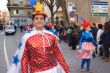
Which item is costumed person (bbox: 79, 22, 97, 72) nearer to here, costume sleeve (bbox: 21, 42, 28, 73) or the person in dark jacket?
the person in dark jacket

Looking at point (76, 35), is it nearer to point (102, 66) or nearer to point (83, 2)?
point (102, 66)

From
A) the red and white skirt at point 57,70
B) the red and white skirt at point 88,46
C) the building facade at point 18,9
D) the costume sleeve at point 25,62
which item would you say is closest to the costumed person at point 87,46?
the red and white skirt at point 88,46

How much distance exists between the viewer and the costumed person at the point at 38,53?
5645 millimetres

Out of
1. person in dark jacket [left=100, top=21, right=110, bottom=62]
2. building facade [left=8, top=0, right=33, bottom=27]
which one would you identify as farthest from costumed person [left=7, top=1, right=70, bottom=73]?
building facade [left=8, top=0, right=33, bottom=27]

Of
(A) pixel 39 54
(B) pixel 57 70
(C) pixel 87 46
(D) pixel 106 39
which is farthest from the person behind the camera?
(D) pixel 106 39

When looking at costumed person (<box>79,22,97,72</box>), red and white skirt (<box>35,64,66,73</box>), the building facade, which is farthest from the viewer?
the building facade

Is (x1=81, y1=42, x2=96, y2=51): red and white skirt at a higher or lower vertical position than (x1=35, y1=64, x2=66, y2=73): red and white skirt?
lower

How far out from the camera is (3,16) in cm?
19738

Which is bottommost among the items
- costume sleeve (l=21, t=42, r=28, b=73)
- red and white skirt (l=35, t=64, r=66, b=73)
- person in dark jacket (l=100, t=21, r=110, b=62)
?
person in dark jacket (l=100, t=21, r=110, b=62)

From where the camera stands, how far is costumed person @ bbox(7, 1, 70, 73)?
5.64 meters

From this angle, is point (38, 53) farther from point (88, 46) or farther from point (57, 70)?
point (88, 46)

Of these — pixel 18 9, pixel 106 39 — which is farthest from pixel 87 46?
pixel 18 9

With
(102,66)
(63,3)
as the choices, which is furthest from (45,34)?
(63,3)

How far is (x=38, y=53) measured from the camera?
18.5 feet
